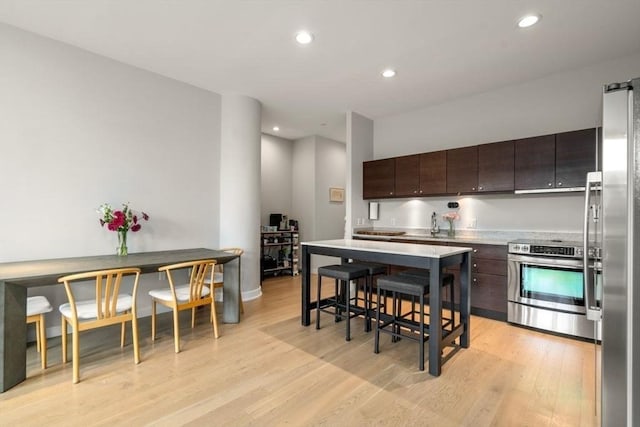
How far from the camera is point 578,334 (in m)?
3.03

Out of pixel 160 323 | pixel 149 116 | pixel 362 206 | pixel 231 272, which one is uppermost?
pixel 149 116

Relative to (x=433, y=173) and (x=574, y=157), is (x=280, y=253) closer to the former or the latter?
(x=433, y=173)

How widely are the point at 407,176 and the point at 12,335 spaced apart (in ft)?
15.2

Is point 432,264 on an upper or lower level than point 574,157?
lower

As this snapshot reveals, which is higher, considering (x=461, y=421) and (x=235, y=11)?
(x=235, y=11)

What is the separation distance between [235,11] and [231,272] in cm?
257

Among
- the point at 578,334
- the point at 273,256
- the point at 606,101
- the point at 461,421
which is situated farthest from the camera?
the point at 273,256

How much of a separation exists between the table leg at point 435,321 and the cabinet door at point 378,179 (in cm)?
255

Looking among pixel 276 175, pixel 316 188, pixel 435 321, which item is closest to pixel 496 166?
pixel 435 321

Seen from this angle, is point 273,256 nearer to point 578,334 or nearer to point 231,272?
point 231,272

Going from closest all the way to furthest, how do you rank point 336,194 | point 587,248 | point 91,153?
1. point 587,248
2. point 91,153
3. point 336,194

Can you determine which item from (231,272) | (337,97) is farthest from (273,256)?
(337,97)

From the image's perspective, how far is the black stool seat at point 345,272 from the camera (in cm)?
311

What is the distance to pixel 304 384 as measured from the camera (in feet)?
7.41
